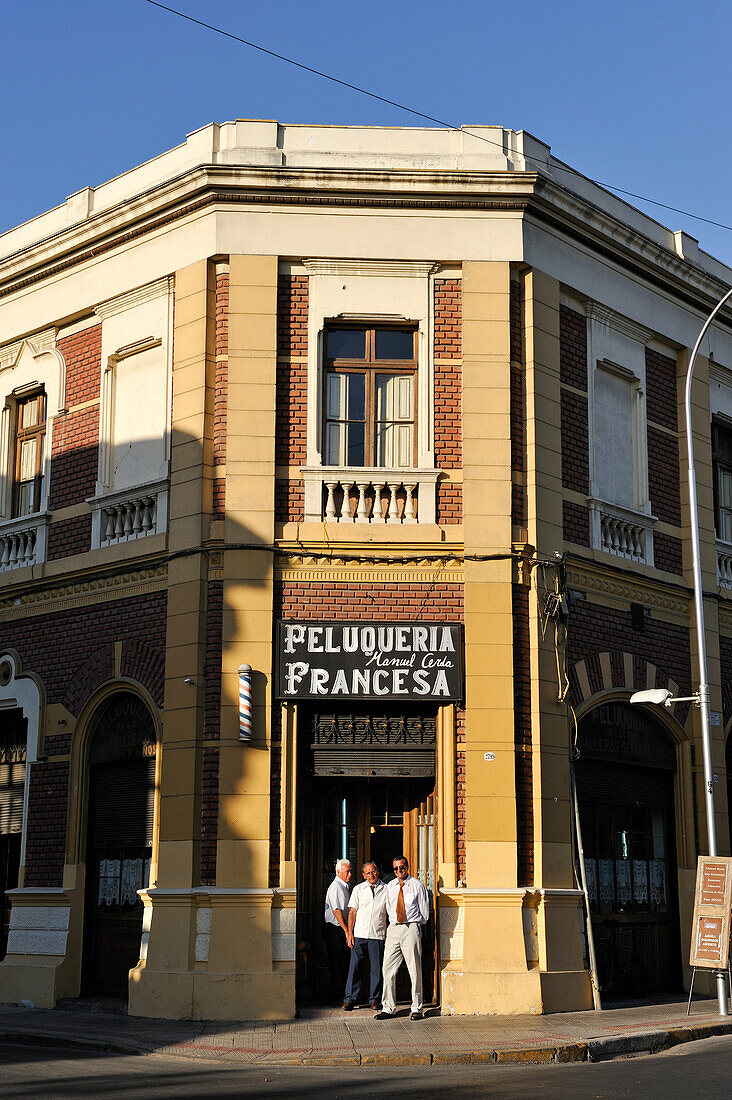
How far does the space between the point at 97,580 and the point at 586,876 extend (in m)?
7.51

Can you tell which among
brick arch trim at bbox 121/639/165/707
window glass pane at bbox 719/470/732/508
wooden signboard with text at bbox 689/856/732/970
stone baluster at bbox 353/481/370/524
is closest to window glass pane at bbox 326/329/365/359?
stone baluster at bbox 353/481/370/524

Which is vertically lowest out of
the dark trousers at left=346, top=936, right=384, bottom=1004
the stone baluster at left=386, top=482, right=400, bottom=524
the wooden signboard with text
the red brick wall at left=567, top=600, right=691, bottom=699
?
the dark trousers at left=346, top=936, right=384, bottom=1004

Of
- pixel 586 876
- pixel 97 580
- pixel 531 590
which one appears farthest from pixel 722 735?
pixel 97 580

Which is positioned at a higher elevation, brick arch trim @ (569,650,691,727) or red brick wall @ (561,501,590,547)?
red brick wall @ (561,501,590,547)

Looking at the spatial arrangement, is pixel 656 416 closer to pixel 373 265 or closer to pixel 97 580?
pixel 373 265

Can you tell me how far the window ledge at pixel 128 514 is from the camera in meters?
17.1

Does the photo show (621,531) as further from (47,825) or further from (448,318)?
(47,825)

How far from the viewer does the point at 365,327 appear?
680 inches

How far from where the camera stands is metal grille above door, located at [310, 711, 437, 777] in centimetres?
1603

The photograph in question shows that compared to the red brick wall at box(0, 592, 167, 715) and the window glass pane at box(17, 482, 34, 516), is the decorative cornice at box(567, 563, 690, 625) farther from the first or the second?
the window glass pane at box(17, 482, 34, 516)

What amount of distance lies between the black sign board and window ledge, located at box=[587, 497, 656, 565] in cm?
296

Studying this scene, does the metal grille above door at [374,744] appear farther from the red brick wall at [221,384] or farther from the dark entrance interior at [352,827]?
the red brick wall at [221,384]

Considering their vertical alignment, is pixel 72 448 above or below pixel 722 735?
above

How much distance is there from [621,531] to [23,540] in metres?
8.58
